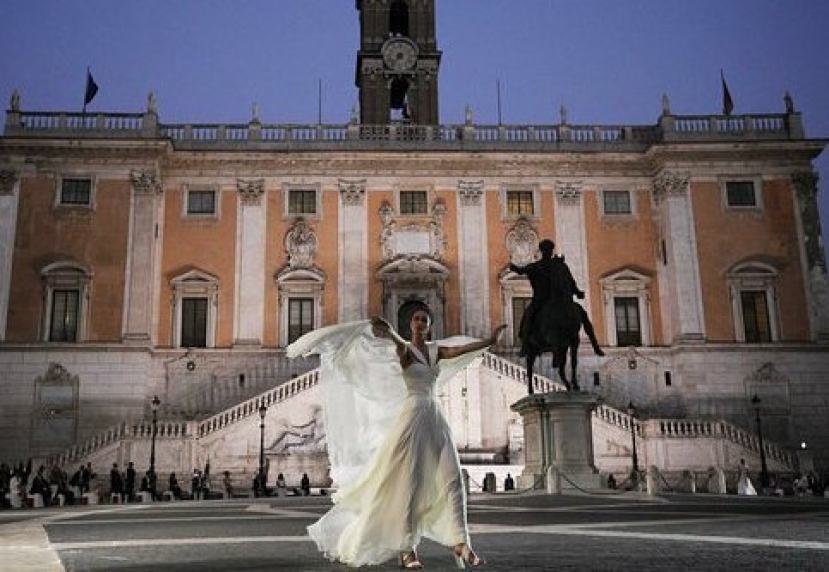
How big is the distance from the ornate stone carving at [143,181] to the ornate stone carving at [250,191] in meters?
3.35

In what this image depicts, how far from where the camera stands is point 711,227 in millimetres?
34125

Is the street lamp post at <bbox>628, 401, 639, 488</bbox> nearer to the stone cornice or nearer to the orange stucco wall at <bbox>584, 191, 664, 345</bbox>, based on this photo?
the orange stucco wall at <bbox>584, 191, 664, 345</bbox>

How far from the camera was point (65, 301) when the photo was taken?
105 ft

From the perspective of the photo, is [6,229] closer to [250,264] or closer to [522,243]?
[250,264]

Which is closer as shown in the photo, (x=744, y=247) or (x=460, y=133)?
(x=744, y=247)

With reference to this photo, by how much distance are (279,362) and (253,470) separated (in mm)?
6006

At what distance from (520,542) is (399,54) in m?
35.2

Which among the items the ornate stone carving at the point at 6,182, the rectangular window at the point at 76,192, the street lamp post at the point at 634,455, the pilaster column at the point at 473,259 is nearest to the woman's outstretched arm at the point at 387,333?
the street lamp post at the point at 634,455

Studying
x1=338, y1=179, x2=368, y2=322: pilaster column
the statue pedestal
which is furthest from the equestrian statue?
x1=338, y1=179, x2=368, y2=322: pilaster column

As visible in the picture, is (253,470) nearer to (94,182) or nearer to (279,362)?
(279,362)

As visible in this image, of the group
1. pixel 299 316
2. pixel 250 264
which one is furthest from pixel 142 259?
pixel 299 316

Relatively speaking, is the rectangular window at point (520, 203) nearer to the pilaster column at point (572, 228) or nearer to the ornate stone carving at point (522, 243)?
the ornate stone carving at point (522, 243)

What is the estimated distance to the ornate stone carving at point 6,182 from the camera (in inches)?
1292

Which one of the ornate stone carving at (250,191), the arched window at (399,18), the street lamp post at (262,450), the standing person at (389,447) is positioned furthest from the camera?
the arched window at (399,18)
